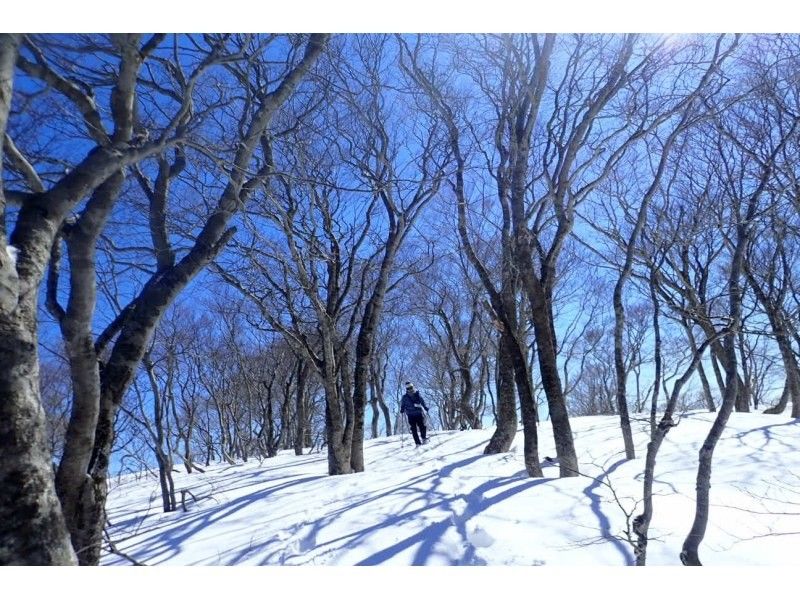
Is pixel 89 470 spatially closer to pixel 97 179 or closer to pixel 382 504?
pixel 97 179

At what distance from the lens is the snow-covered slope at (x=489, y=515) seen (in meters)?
3.26

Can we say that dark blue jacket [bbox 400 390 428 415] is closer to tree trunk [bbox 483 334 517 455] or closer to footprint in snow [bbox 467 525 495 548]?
tree trunk [bbox 483 334 517 455]

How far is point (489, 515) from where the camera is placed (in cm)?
398

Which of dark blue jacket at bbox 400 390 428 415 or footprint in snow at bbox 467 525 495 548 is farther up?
dark blue jacket at bbox 400 390 428 415

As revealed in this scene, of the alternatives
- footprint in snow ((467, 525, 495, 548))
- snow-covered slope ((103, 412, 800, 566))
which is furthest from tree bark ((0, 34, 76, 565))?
footprint in snow ((467, 525, 495, 548))

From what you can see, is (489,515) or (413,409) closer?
(489,515)

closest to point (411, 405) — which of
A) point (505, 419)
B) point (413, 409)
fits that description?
point (413, 409)

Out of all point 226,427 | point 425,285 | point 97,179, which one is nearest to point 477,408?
point 425,285

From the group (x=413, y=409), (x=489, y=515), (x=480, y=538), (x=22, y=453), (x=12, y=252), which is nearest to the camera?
(x=22, y=453)

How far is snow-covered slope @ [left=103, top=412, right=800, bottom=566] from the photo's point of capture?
3.26m

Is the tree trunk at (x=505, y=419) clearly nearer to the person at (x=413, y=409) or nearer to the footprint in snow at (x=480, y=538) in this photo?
the person at (x=413, y=409)

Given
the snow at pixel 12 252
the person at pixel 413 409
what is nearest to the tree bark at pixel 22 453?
the snow at pixel 12 252

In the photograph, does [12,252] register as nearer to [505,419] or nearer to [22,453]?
[22,453]

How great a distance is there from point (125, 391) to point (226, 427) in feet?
55.7
